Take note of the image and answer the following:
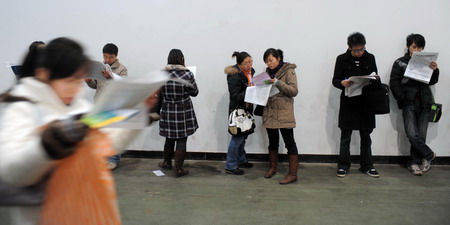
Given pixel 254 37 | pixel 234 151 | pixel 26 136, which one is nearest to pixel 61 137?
pixel 26 136

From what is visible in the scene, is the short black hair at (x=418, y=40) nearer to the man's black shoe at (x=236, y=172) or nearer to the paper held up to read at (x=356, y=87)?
the paper held up to read at (x=356, y=87)

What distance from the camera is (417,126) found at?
12.5ft

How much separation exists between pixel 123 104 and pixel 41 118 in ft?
0.87

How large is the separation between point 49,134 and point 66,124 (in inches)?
1.8

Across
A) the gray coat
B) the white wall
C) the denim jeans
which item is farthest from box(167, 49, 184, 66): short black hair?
the denim jeans

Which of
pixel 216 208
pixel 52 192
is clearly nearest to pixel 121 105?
pixel 52 192

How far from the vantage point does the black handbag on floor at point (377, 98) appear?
336cm

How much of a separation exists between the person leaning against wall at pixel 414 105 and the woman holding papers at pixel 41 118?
11.5 feet

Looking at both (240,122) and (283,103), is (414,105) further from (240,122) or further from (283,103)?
(240,122)

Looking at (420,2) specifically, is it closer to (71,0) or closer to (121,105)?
(121,105)

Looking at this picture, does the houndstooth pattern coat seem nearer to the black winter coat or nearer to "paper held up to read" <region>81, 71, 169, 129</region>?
the black winter coat

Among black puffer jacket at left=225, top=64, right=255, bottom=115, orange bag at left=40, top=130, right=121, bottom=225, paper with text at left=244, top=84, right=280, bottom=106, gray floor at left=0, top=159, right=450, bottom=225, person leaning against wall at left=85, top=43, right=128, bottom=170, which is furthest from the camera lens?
person leaning against wall at left=85, top=43, right=128, bottom=170

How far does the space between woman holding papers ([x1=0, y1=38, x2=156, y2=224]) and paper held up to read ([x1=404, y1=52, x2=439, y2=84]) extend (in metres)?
3.41

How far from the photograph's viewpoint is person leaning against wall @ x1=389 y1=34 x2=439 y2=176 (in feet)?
12.1
